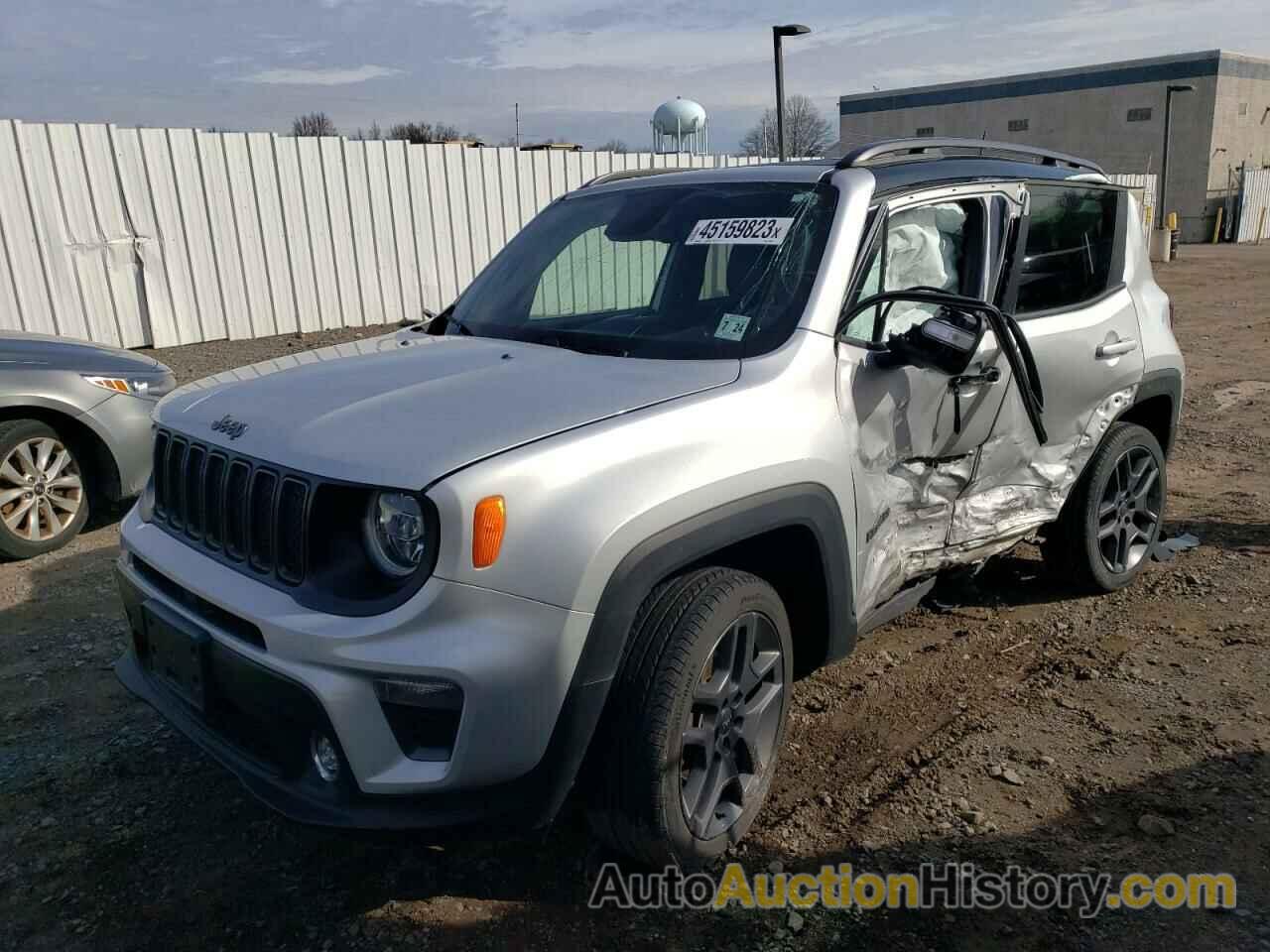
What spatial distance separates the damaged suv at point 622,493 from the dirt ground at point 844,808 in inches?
12.9

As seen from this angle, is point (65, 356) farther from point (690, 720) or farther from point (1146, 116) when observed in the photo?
point (1146, 116)

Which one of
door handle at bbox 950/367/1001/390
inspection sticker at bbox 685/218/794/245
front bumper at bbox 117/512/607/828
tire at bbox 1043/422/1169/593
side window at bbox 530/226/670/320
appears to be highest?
inspection sticker at bbox 685/218/794/245

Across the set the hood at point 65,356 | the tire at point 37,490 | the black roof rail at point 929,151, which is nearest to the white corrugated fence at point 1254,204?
the black roof rail at point 929,151

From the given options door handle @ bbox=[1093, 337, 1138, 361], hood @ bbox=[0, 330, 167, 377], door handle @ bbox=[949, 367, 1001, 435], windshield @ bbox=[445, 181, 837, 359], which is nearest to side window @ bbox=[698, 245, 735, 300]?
windshield @ bbox=[445, 181, 837, 359]

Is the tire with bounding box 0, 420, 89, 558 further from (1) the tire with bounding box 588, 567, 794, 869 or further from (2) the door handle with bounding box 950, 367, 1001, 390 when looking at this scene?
(2) the door handle with bounding box 950, 367, 1001, 390

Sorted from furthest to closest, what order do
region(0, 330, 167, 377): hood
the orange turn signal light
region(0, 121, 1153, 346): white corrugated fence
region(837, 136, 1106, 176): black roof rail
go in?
region(0, 121, 1153, 346): white corrugated fence, region(0, 330, 167, 377): hood, region(837, 136, 1106, 176): black roof rail, the orange turn signal light

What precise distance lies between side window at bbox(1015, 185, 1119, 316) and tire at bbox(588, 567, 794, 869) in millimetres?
1927

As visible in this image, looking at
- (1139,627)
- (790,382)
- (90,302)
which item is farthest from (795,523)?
(90,302)

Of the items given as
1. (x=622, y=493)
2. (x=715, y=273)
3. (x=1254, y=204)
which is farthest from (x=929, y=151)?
(x=1254, y=204)

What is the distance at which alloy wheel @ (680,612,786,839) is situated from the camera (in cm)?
266

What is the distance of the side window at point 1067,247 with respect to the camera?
154 inches

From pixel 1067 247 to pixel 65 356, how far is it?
527 cm

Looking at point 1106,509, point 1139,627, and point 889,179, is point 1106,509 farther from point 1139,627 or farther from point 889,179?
point 889,179

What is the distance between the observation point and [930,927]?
8.39ft
